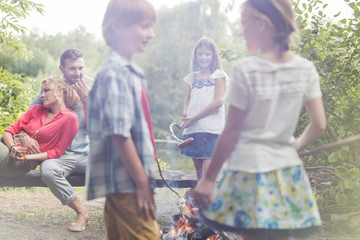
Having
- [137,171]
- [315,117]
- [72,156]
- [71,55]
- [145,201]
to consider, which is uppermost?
[71,55]

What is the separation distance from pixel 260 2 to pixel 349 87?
2.53 m

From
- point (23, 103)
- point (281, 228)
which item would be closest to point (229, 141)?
point (281, 228)

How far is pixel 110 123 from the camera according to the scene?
5.27ft

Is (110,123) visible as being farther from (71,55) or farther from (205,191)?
(71,55)

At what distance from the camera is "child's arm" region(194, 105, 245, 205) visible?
65.5 inches

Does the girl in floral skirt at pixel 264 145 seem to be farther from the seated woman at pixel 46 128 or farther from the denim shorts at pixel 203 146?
the seated woman at pixel 46 128

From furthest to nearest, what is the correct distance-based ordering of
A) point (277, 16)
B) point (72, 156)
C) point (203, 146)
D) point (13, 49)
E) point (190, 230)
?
1. point (13, 49)
2. point (72, 156)
3. point (203, 146)
4. point (190, 230)
5. point (277, 16)

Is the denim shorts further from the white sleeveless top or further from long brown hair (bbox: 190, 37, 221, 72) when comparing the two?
long brown hair (bbox: 190, 37, 221, 72)

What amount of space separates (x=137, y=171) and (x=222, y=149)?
1.18 ft

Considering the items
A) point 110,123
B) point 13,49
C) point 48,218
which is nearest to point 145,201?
point 110,123

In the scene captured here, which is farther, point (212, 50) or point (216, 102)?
point (212, 50)

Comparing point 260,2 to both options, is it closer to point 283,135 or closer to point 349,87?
point 283,135

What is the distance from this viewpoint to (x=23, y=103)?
610cm

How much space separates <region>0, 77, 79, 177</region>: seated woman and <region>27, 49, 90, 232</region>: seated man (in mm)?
90
